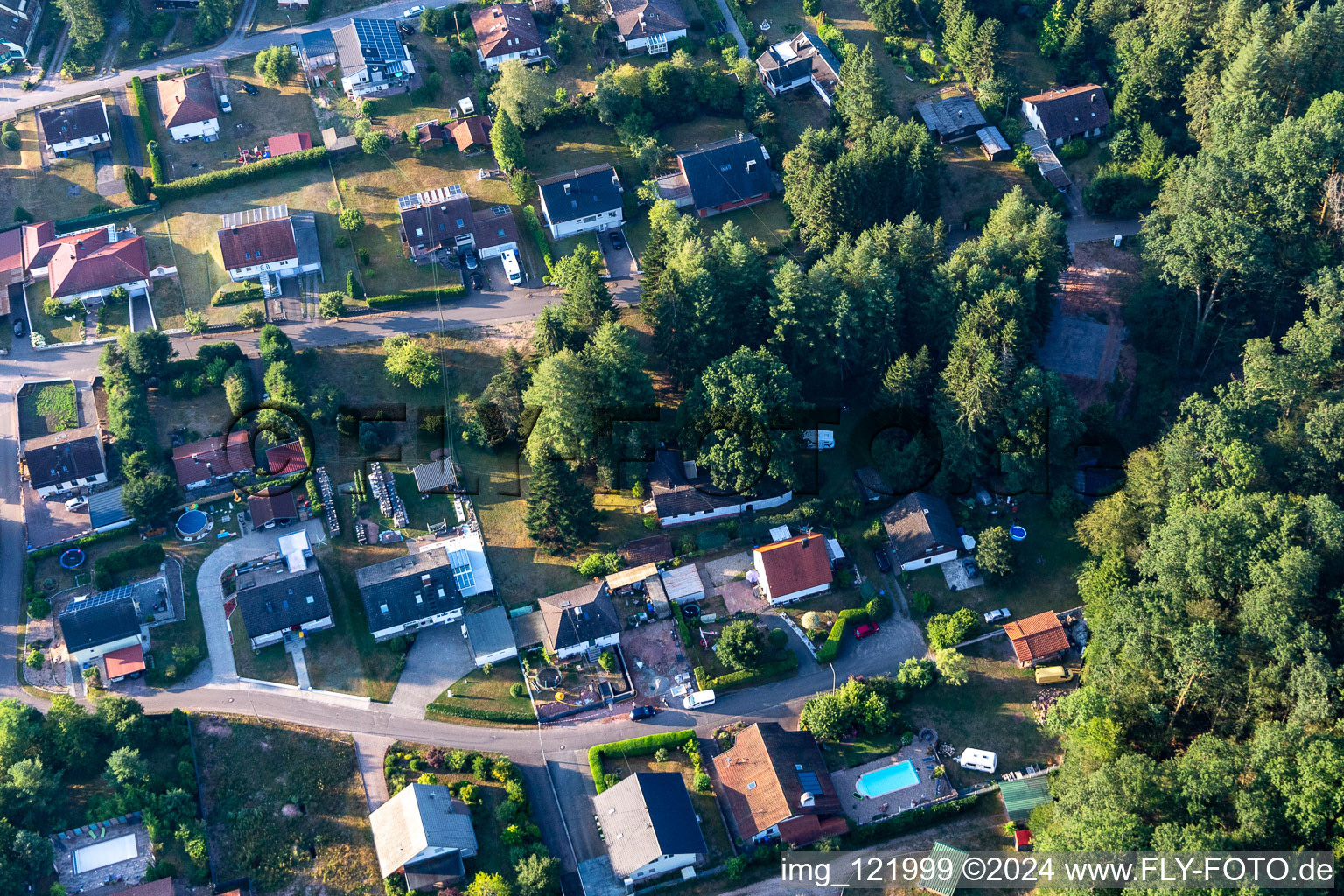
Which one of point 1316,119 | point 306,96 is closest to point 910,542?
point 1316,119

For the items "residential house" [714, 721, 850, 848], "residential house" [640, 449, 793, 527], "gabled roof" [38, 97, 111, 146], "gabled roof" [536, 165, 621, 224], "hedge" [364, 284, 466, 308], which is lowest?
"residential house" [714, 721, 850, 848]

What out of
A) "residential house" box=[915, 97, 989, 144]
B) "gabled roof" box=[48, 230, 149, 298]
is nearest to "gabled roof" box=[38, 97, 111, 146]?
"gabled roof" box=[48, 230, 149, 298]

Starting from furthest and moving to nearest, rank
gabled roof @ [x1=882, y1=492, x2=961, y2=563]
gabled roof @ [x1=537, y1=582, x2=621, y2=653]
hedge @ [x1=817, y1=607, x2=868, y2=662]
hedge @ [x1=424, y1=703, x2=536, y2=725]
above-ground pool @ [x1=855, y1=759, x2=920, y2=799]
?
gabled roof @ [x1=882, y1=492, x2=961, y2=563]
hedge @ [x1=817, y1=607, x2=868, y2=662]
gabled roof @ [x1=537, y1=582, x2=621, y2=653]
hedge @ [x1=424, y1=703, x2=536, y2=725]
above-ground pool @ [x1=855, y1=759, x2=920, y2=799]

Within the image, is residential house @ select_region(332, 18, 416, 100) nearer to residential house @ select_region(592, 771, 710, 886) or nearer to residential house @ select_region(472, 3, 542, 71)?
residential house @ select_region(472, 3, 542, 71)

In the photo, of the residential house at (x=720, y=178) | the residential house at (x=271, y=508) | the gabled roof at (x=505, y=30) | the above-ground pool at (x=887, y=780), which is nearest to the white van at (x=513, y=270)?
the residential house at (x=720, y=178)

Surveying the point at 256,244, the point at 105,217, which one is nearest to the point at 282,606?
the point at 256,244
